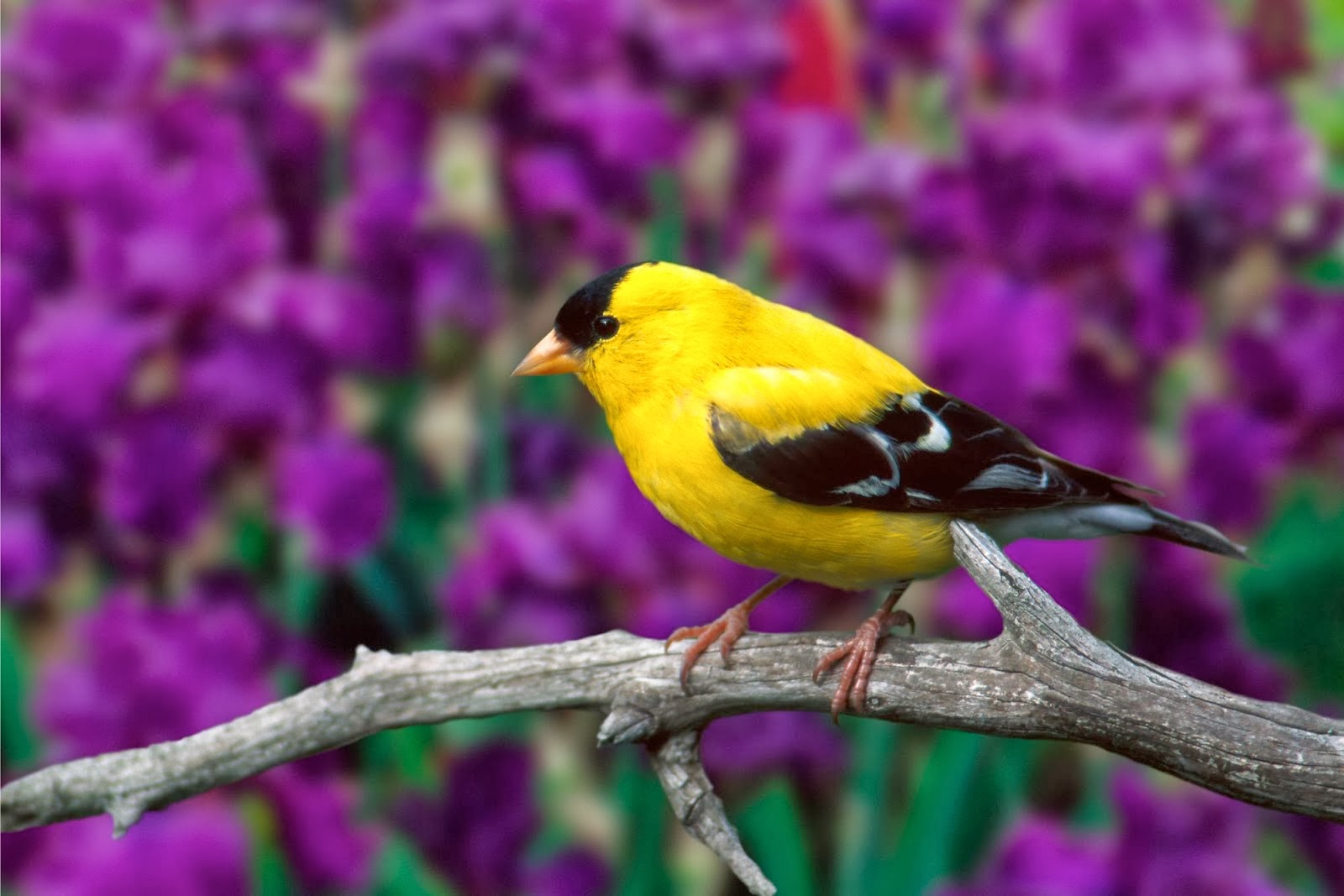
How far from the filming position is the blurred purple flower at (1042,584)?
3.54ft

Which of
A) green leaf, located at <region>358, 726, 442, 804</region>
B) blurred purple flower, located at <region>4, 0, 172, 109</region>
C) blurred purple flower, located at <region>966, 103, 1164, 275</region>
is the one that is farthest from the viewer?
green leaf, located at <region>358, 726, 442, 804</region>

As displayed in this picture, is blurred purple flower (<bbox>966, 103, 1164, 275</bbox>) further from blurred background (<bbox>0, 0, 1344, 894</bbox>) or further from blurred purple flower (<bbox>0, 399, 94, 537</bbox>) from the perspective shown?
blurred purple flower (<bbox>0, 399, 94, 537</bbox>)

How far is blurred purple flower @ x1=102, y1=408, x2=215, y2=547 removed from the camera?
103 centimetres

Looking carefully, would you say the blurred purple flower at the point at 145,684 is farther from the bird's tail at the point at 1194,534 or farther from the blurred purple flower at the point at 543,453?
the bird's tail at the point at 1194,534

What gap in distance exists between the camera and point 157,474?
1036 mm

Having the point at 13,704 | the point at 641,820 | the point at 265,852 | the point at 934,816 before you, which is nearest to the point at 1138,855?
the point at 934,816

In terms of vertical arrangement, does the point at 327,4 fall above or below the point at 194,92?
above

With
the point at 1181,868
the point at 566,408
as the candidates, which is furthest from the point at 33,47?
the point at 1181,868

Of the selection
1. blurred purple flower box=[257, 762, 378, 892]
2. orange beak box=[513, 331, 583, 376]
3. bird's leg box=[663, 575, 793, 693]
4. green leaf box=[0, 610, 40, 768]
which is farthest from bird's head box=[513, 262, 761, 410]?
green leaf box=[0, 610, 40, 768]

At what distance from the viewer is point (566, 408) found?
124cm

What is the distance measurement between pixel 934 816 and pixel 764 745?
6.4 inches

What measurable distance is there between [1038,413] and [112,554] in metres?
0.75

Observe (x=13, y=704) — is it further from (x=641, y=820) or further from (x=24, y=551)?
(x=641, y=820)

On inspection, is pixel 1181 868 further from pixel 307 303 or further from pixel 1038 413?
pixel 307 303
